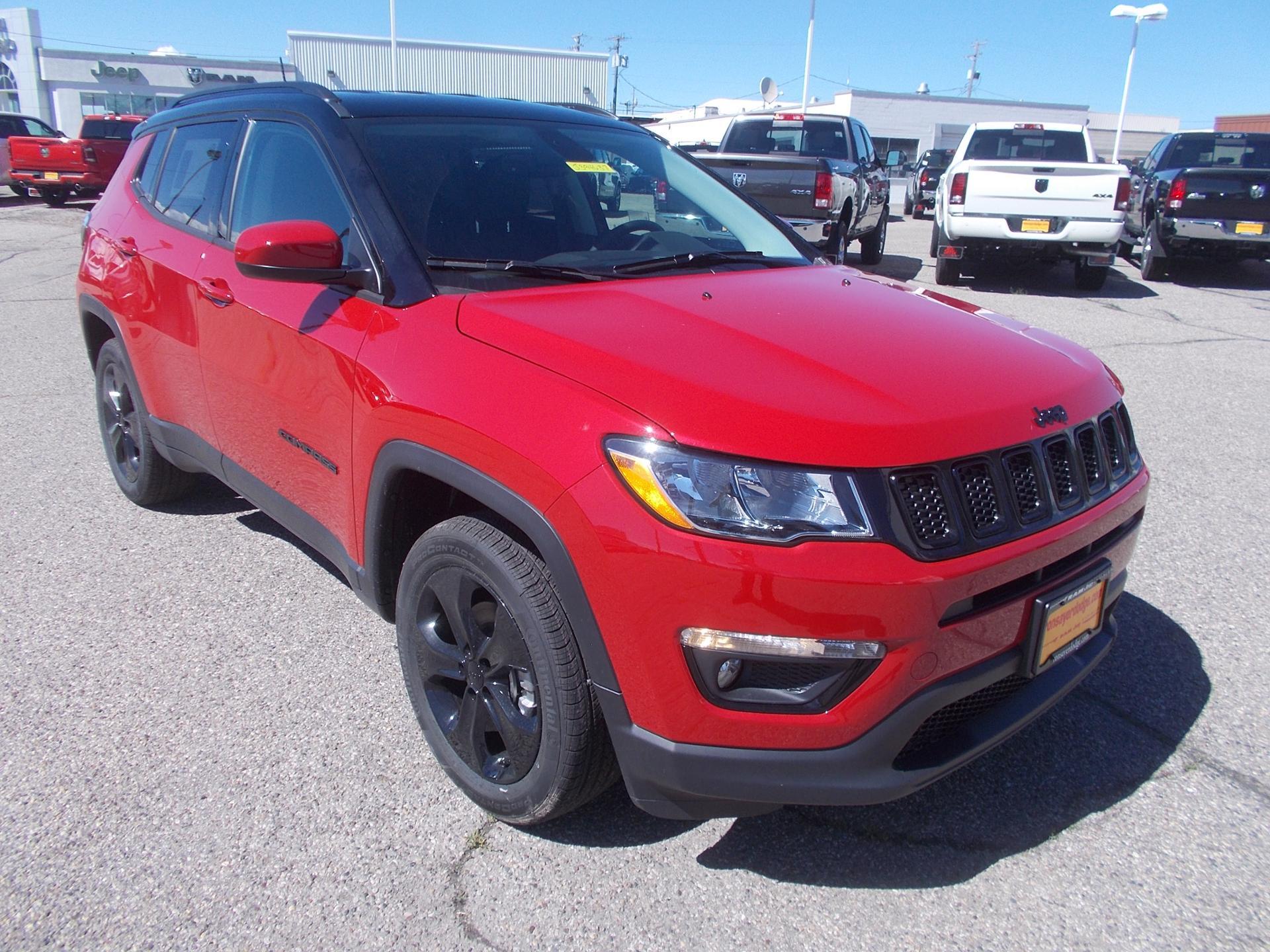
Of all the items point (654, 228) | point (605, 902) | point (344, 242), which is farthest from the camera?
point (654, 228)

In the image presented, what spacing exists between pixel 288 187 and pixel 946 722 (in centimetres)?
252

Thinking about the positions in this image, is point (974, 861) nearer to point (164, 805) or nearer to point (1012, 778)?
point (1012, 778)

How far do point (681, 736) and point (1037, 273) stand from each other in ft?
41.9

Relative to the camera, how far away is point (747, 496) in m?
1.89

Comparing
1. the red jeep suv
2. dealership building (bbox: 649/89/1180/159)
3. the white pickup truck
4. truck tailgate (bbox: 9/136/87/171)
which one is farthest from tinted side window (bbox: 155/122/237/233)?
dealership building (bbox: 649/89/1180/159)

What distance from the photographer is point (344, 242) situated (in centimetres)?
277

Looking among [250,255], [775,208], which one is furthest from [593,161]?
[775,208]

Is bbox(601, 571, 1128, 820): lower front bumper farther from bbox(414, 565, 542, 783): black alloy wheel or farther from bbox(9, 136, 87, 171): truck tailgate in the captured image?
bbox(9, 136, 87, 171): truck tailgate

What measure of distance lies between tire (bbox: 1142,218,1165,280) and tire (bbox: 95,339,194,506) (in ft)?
39.1

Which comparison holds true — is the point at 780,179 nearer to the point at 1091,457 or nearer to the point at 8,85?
the point at 1091,457

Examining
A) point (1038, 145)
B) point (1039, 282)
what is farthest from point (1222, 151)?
point (1039, 282)

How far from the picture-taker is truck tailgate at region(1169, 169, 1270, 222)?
1117 centimetres

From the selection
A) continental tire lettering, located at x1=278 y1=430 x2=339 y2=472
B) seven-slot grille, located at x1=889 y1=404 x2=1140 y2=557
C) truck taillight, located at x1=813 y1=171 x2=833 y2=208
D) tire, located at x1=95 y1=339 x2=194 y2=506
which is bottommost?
tire, located at x1=95 y1=339 x2=194 y2=506

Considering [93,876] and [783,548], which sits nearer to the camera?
[783,548]
